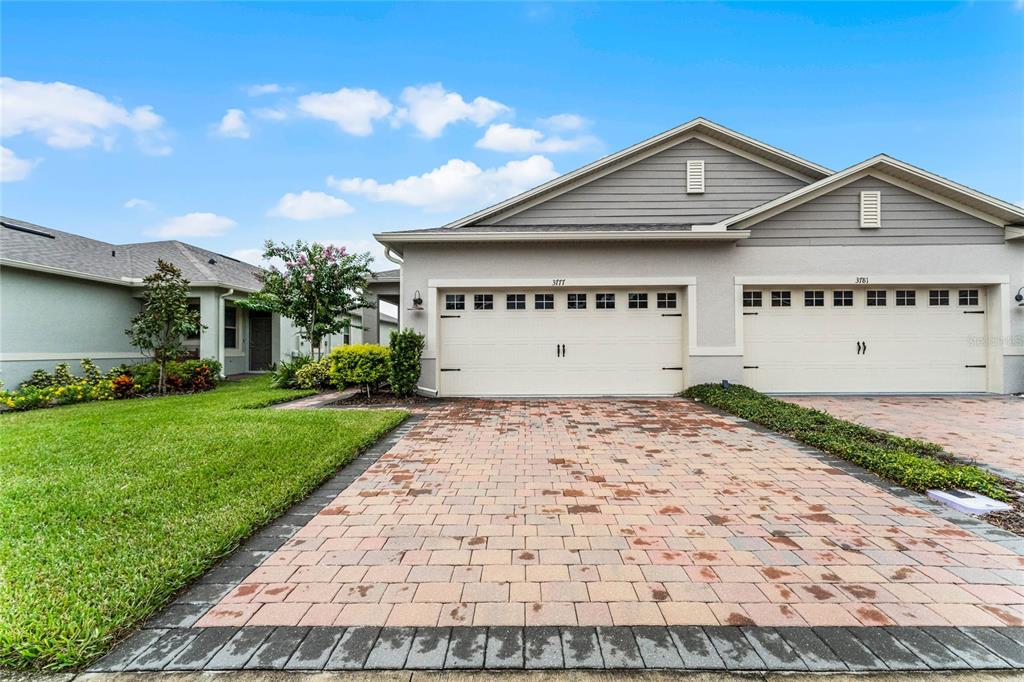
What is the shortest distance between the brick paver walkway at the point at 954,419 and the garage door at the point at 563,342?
9.16ft

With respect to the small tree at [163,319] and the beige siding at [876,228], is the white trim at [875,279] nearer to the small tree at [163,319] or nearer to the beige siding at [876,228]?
the beige siding at [876,228]

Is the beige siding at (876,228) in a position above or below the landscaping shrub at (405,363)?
above

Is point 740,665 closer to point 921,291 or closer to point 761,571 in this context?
point 761,571

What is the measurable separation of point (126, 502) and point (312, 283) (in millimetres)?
8013

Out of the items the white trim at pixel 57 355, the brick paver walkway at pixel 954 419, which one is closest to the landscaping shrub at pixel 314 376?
the white trim at pixel 57 355

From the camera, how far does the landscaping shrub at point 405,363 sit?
817cm

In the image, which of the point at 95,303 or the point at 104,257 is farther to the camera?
the point at 104,257

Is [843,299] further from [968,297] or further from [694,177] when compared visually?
[694,177]

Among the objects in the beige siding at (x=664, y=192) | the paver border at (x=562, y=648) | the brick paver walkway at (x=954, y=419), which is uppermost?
the beige siding at (x=664, y=192)

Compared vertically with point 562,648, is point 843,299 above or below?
above

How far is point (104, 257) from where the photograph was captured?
1213 centimetres

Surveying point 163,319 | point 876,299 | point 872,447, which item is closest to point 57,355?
point 163,319

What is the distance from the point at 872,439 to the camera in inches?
194

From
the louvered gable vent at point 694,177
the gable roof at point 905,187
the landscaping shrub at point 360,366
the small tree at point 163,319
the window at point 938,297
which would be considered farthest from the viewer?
the louvered gable vent at point 694,177
